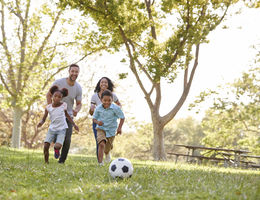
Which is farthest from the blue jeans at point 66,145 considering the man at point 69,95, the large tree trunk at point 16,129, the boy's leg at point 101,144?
the large tree trunk at point 16,129

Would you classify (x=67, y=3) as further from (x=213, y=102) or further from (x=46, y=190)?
(x=213, y=102)

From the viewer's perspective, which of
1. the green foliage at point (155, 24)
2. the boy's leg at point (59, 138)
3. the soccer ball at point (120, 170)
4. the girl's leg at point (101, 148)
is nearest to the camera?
the soccer ball at point (120, 170)

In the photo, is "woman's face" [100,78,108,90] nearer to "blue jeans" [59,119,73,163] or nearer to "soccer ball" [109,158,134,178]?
"blue jeans" [59,119,73,163]

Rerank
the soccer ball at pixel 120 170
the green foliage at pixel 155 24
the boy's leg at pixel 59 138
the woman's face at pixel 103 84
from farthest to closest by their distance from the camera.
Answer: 1. the green foliage at pixel 155 24
2. the woman's face at pixel 103 84
3. the boy's leg at pixel 59 138
4. the soccer ball at pixel 120 170

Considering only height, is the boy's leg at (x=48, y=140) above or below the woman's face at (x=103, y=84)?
below

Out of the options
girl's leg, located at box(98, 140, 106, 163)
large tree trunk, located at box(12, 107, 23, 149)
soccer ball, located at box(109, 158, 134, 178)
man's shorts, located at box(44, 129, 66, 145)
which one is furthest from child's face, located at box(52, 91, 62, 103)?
large tree trunk, located at box(12, 107, 23, 149)

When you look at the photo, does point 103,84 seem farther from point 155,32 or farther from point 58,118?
point 155,32

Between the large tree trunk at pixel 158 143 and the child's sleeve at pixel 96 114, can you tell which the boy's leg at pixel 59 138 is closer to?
the child's sleeve at pixel 96 114

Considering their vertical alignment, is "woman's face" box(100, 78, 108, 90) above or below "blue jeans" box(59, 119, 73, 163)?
above

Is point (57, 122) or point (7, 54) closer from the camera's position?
point (57, 122)

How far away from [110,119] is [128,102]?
26660mm

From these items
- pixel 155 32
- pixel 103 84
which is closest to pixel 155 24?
pixel 155 32

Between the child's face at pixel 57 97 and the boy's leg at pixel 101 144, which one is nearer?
the boy's leg at pixel 101 144

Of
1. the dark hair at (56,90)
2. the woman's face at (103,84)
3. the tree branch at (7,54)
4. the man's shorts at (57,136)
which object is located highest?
the tree branch at (7,54)
